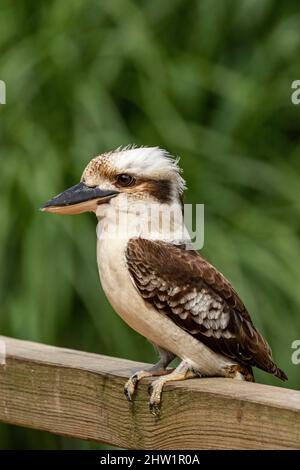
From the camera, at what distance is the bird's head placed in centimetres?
213

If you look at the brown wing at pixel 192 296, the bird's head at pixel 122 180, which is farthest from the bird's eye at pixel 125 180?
the brown wing at pixel 192 296

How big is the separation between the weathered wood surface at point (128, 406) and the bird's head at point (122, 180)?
1.09ft

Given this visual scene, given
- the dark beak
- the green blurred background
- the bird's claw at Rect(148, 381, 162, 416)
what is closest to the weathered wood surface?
the bird's claw at Rect(148, 381, 162, 416)

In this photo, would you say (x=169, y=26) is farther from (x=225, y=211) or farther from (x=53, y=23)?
(x=225, y=211)

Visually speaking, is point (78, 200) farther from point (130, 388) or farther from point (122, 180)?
point (130, 388)

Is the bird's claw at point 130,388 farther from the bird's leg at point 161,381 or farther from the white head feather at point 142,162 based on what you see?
the white head feather at point 142,162

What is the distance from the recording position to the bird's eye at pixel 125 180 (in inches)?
86.0

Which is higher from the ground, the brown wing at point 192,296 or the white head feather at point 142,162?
the white head feather at point 142,162

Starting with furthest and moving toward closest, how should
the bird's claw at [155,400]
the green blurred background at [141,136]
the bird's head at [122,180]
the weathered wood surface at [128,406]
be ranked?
the green blurred background at [141,136], the bird's head at [122,180], the bird's claw at [155,400], the weathered wood surface at [128,406]

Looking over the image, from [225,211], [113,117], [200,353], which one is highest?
[113,117]

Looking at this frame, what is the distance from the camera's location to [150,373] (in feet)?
7.05

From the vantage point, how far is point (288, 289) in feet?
12.6
